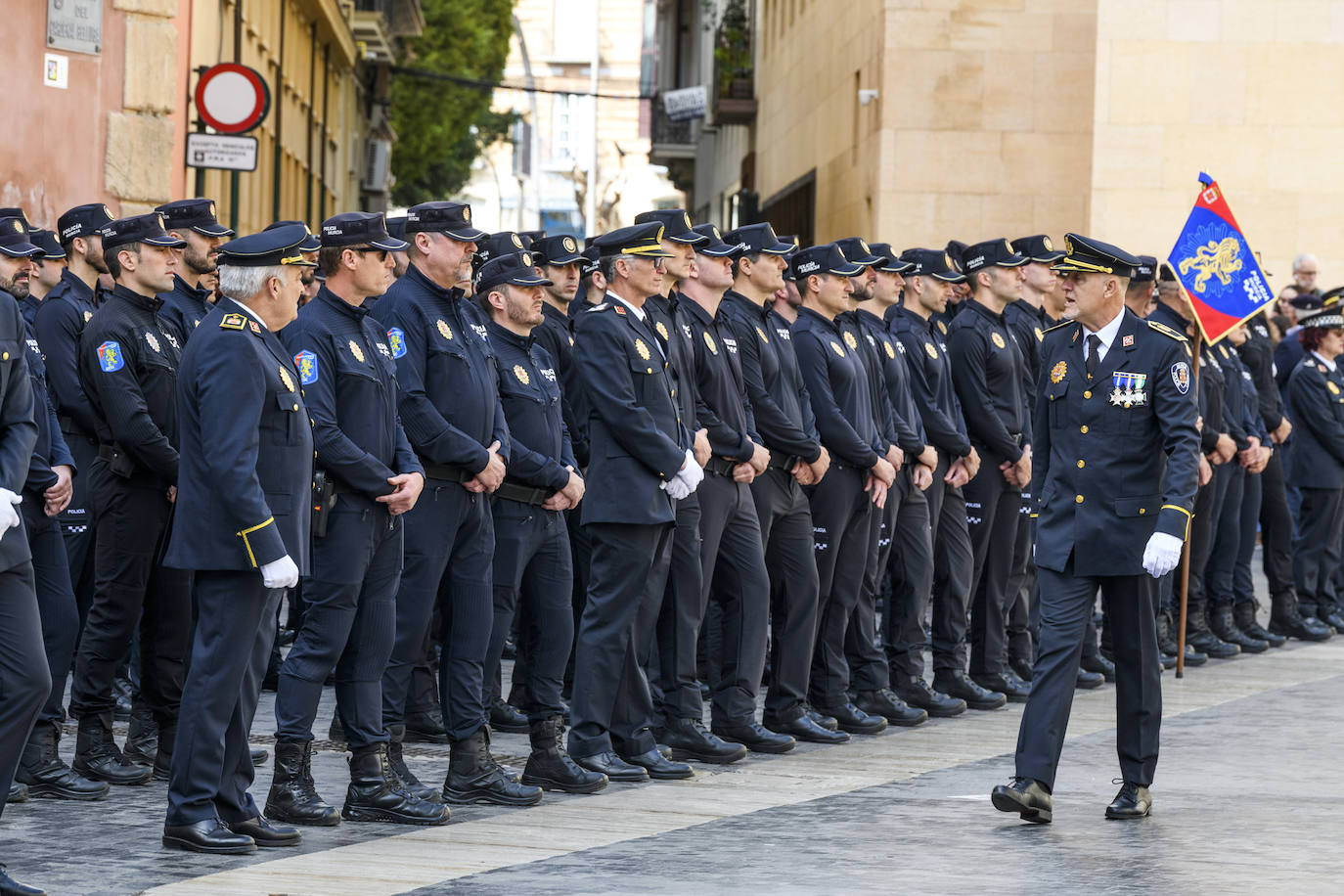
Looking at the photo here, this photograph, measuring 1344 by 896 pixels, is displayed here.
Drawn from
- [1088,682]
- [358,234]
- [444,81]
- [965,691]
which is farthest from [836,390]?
[444,81]

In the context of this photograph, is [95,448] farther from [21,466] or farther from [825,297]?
[825,297]

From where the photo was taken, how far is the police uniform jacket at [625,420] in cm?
940

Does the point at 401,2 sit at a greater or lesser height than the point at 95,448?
greater

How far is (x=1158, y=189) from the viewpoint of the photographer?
2380cm

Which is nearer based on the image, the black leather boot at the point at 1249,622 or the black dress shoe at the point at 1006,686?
the black dress shoe at the point at 1006,686

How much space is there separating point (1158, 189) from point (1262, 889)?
17.2 metres

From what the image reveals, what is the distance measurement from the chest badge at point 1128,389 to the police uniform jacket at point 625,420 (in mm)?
1771

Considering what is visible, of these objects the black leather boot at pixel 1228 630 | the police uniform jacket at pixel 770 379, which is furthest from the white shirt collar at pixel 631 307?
the black leather boot at pixel 1228 630

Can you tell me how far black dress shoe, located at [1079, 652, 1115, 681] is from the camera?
43.3 ft

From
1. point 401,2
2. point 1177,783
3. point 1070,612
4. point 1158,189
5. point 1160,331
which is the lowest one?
point 1177,783

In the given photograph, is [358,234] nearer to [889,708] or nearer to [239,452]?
[239,452]

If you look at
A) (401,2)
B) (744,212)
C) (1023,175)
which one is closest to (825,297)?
(1023,175)

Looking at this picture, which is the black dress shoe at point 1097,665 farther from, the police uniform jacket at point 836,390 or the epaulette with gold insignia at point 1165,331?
the epaulette with gold insignia at point 1165,331

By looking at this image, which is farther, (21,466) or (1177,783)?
(1177,783)
